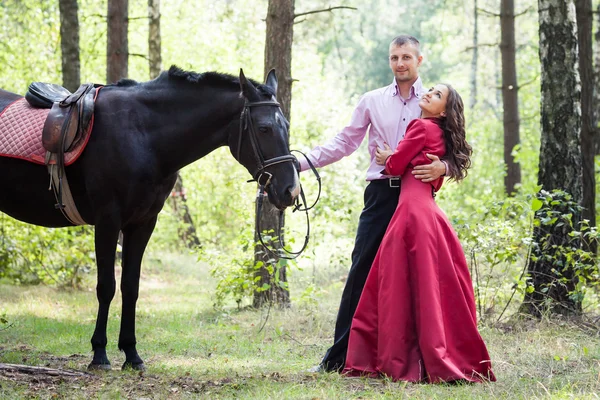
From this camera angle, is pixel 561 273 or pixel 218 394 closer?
pixel 218 394

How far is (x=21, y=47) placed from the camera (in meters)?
16.9

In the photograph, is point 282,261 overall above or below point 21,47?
below

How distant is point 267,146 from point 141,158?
89 cm

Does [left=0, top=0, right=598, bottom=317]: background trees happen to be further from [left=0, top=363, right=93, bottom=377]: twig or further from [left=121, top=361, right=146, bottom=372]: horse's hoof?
[left=0, top=363, right=93, bottom=377]: twig

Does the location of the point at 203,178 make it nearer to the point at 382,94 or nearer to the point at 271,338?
the point at 271,338

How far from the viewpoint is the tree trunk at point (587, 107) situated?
8.34 m

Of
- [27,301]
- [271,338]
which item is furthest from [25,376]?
[27,301]

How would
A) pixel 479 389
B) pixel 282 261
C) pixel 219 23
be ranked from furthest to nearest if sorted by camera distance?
pixel 219 23, pixel 282 261, pixel 479 389

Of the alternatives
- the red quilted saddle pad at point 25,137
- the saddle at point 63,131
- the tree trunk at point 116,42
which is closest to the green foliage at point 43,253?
the tree trunk at point 116,42

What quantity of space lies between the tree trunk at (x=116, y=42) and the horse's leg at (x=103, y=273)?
6.44m

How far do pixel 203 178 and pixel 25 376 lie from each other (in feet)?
39.9

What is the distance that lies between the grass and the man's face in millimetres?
2057

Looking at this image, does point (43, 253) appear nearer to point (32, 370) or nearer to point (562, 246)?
point (32, 370)

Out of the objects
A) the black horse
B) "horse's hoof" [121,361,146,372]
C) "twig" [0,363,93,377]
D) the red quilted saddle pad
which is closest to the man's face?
the black horse
